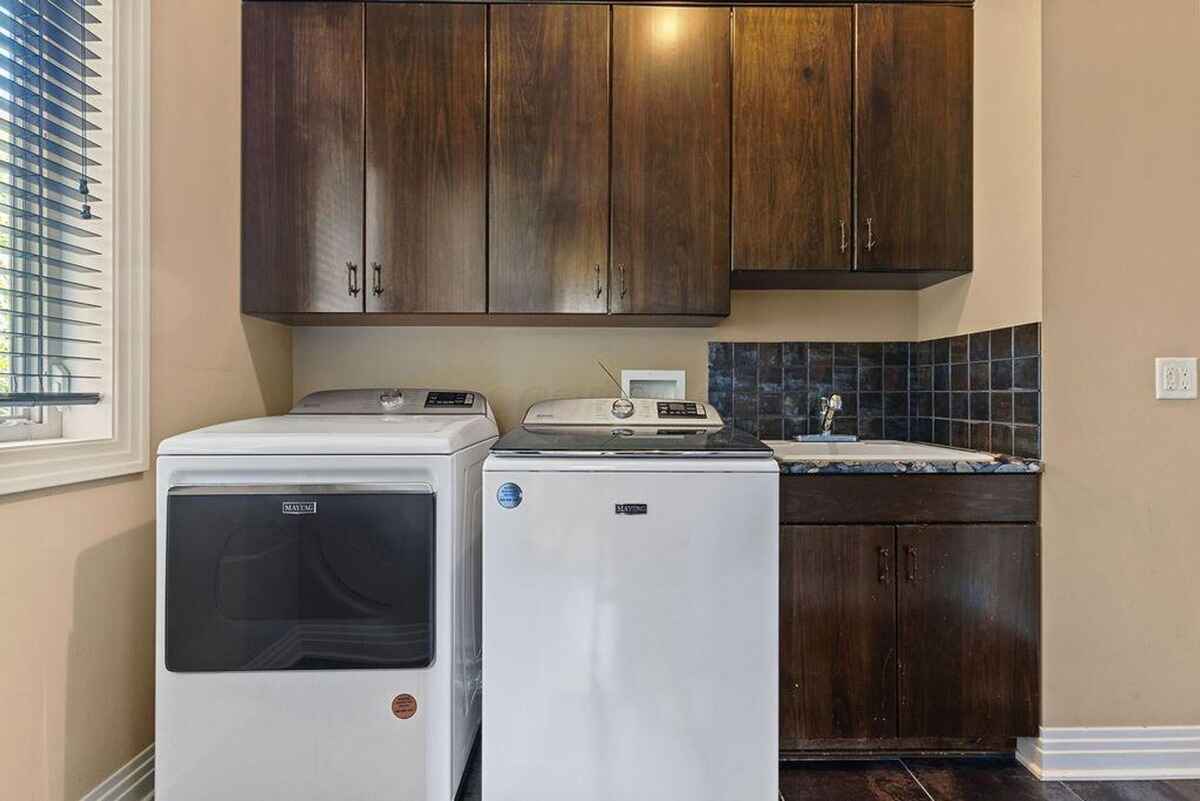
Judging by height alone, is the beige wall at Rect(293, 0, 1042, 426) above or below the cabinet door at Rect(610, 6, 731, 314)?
below

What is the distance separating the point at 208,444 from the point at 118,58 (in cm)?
95

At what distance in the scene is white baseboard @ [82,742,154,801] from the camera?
1.47m

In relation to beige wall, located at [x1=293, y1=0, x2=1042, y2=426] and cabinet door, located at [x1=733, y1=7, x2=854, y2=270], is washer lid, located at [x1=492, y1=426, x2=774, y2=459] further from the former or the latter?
cabinet door, located at [x1=733, y1=7, x2=854, y2=270]

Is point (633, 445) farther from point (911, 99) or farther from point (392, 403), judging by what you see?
point (911, 99)

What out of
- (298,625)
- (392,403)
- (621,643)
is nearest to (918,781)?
(621,643)

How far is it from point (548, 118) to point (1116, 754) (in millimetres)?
2426

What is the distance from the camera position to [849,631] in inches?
69.7

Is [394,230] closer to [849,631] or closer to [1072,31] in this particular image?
[849,631]

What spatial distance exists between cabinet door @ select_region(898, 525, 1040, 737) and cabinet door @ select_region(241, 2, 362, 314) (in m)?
1.89

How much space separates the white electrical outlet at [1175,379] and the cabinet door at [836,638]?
2.79ft

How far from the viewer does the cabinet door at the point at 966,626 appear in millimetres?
1766

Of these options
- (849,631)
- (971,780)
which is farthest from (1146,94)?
(971,780)

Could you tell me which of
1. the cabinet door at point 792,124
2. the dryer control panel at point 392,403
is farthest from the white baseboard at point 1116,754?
the dryer control panel at point 392,403

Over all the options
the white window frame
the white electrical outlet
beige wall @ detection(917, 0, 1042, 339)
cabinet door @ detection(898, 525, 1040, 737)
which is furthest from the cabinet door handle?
the white electrical outlet
